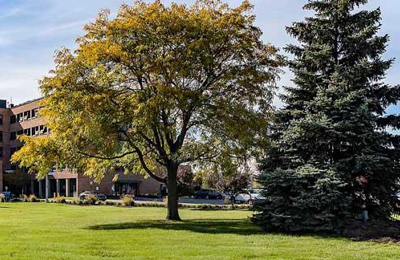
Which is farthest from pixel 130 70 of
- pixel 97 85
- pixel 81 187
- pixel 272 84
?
pixel 81 187

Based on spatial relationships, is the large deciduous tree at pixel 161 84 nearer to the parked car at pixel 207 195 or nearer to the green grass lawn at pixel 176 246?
the green grass lawn at pixel 176 246

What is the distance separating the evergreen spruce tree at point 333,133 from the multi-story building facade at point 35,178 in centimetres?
4898

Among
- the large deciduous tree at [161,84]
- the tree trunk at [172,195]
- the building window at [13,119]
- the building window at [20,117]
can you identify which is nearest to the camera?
the large deciduous tree at [161,84]

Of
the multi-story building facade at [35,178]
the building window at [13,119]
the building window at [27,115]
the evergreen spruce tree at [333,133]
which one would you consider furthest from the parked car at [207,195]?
the evergreen spruce tree at [333,133]

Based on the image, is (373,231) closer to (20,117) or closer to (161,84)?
(161,84)

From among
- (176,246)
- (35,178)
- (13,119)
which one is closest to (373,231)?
(176,246)

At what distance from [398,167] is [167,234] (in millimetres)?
8924

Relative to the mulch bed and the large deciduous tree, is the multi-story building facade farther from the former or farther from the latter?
the mulch bed

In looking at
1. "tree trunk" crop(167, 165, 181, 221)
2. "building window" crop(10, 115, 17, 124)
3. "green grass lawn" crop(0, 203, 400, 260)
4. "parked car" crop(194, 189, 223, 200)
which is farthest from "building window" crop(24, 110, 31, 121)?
"green grass lawn" crop(0, 203, 400, 260)

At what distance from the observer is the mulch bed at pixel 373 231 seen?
619 inches

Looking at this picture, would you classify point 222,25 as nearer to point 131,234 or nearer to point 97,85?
point 97,85

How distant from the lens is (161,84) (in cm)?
2212

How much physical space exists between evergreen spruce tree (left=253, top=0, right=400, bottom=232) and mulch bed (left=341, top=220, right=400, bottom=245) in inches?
16.8

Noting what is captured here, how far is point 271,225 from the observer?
59.3ft
